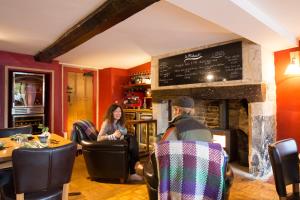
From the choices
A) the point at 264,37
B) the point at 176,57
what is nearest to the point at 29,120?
the point at 176,57

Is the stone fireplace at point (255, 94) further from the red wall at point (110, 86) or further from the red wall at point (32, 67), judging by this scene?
the red wall at point (32, 67)

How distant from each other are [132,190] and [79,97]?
3431mm

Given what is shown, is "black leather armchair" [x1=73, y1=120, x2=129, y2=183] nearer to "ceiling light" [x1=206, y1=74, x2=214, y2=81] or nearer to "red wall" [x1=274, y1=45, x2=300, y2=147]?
"ceiling light" [x1=206, y1=74, x2=214, y2=81]

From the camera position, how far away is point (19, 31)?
3.27m

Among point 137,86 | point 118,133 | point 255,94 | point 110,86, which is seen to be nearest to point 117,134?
point 118,133

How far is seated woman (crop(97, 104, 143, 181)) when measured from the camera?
3193mm

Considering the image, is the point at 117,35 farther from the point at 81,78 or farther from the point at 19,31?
the point at 81,78

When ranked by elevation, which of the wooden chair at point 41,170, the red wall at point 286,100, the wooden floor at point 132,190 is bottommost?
the wooden floor at point 132,190

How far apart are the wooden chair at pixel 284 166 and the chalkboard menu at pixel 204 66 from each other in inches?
65.1

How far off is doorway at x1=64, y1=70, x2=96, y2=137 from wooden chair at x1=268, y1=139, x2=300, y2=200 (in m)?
4.68

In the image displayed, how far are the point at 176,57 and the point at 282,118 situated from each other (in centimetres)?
207

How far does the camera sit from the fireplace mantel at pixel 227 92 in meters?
3.14

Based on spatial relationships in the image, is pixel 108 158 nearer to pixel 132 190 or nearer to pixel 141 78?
pixel 132 190

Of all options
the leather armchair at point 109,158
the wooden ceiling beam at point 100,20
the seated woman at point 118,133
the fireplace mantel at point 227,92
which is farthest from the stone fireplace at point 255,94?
the wooden ceiling beam at point 100,20
